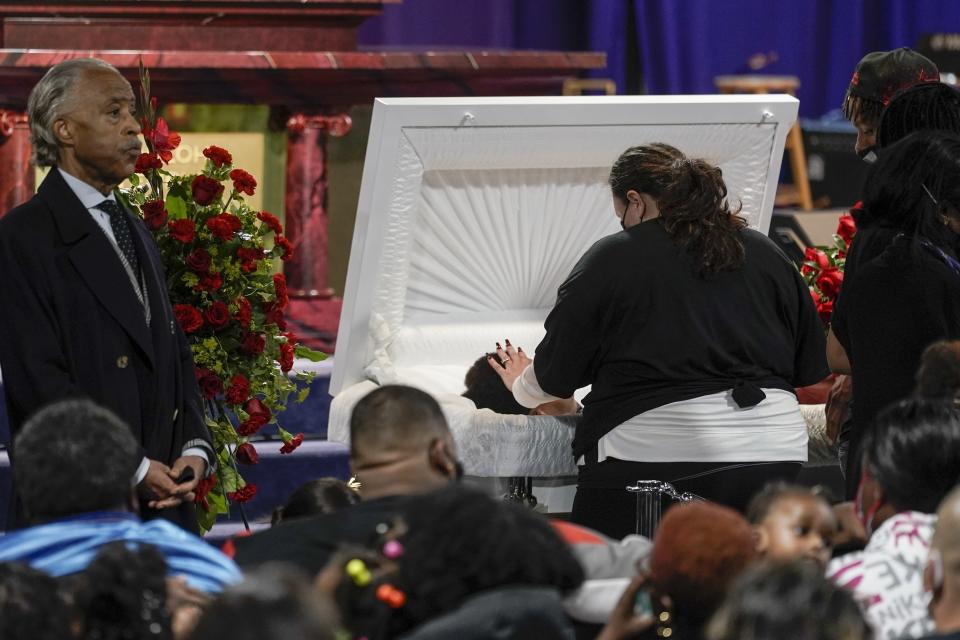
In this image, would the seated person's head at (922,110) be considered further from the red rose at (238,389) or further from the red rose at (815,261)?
the red rose at (238,389)

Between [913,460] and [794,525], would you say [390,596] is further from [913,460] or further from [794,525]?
[913,460]

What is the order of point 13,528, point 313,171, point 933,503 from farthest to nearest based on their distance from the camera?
point 313,171 < point 13,528 < point 933,503

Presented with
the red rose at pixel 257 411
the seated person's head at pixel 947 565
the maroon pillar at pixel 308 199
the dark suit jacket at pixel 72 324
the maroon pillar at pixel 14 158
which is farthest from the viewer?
the maroon pillar at pixel 308 199

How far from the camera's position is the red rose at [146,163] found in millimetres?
3536

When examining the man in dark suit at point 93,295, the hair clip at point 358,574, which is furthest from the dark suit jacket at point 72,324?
the hair clip at point 358,574

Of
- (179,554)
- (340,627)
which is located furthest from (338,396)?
(340,627)

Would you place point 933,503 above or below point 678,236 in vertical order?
below

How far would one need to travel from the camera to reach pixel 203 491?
3.39 metres

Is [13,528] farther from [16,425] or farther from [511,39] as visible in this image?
[511,39]

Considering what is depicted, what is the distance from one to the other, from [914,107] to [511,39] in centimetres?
507

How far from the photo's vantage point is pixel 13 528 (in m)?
3.01

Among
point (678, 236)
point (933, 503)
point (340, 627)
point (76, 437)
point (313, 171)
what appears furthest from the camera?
point (313, 171)

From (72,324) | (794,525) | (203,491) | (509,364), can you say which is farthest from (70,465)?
(509,364)

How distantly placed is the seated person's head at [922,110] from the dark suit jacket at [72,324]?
160cm
